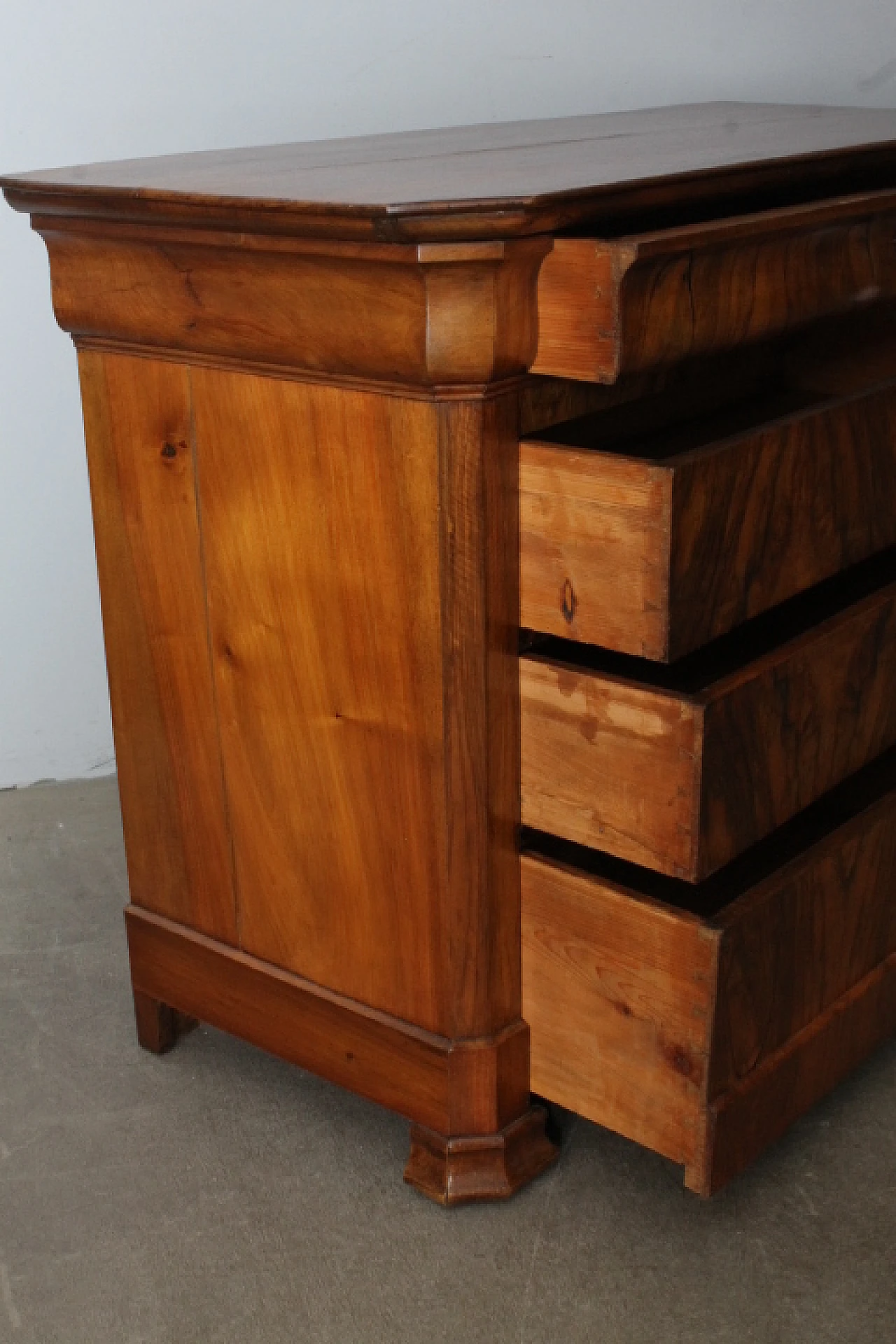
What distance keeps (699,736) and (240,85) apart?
1.18 m

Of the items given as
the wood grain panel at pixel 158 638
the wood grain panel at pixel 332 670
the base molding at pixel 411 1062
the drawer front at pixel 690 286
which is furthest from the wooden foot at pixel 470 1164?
the drawer front at pixel 690 286

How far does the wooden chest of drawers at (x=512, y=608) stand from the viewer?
1.02m

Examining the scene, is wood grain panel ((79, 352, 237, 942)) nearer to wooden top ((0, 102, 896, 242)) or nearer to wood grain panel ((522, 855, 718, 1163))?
wooden top ((0, 102, 896, 242))

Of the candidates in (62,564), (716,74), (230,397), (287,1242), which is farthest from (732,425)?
(62,564)

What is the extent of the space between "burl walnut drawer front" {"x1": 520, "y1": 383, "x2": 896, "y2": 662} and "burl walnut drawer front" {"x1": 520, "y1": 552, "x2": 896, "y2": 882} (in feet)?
0.12

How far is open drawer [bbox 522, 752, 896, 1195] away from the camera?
1114 millimetres

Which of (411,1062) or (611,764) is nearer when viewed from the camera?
(611,764)

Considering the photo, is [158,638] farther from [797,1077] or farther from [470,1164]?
[797,1077]

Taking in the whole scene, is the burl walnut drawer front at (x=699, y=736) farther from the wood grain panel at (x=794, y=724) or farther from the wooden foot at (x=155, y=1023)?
the wooden foot at (x=155, y=1023)

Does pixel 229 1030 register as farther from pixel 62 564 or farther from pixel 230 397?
pixel 62 564

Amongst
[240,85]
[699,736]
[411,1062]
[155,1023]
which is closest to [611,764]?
[699,736]

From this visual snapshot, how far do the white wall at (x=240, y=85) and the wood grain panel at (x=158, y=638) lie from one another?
2.16 feet

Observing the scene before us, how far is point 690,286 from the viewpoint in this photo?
1014mm

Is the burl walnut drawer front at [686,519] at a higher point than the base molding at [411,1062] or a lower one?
higher
